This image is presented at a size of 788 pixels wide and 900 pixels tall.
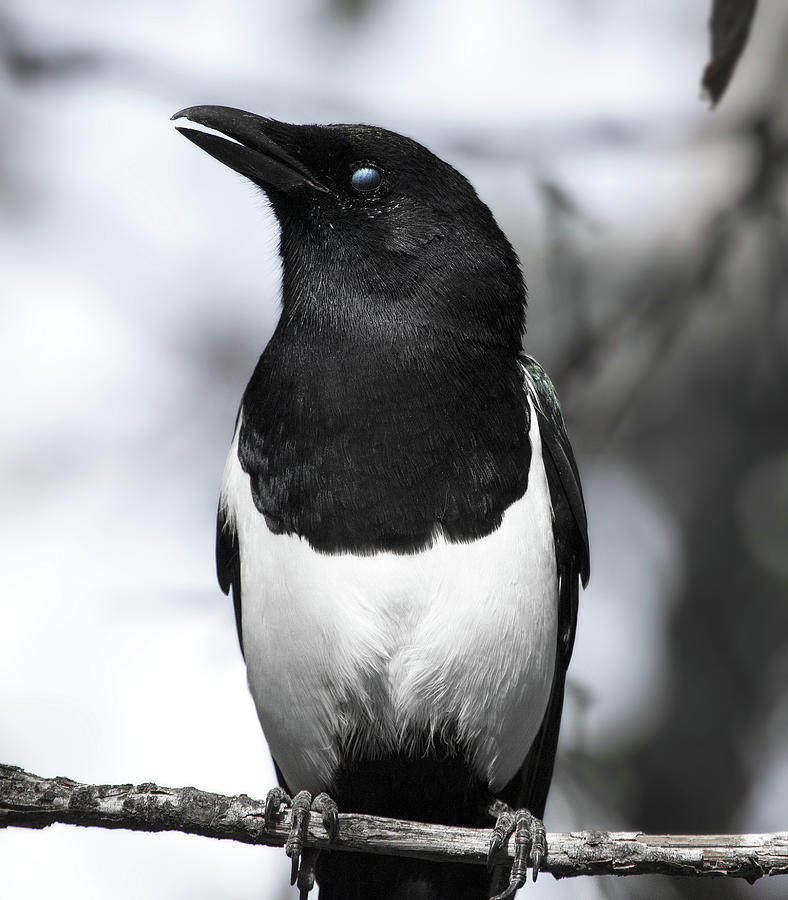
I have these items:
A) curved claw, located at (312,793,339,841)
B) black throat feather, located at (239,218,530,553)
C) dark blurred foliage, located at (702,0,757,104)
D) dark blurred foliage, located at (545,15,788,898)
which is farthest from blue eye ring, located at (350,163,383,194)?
curved claw, located at (312,793,339,841)

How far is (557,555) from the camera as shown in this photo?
459cm

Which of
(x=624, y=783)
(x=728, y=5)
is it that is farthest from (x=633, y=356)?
(x=728, y=5)

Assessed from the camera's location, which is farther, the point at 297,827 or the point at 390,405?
the point at 390,405

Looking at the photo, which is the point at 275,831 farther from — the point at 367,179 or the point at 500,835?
the point at 367,179

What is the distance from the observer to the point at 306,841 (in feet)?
12.5

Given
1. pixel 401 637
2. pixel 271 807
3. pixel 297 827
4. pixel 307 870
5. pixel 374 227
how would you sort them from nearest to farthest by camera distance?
pixel 271 807 → pixel 297 827 → pixel 401 637 → pixel 307 870 → pixel 374 227

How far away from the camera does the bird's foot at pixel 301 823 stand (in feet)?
12.1

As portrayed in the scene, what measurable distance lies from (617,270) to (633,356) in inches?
50.0

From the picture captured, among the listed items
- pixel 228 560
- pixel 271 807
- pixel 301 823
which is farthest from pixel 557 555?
pixel 271 807

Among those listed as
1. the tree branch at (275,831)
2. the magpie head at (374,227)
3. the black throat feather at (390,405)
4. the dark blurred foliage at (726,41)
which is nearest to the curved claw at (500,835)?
the tree branch at (275,831)

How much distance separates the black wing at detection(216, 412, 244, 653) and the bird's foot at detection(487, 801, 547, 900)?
118cm

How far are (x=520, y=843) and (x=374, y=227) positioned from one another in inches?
82.9

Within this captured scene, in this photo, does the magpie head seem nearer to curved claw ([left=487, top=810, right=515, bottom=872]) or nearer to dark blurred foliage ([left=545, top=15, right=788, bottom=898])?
curved claw ([left=487, top=810, right=515, bottom=872])

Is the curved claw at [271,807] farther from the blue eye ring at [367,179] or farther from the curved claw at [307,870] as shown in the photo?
the blue eye ring at [367,179]
